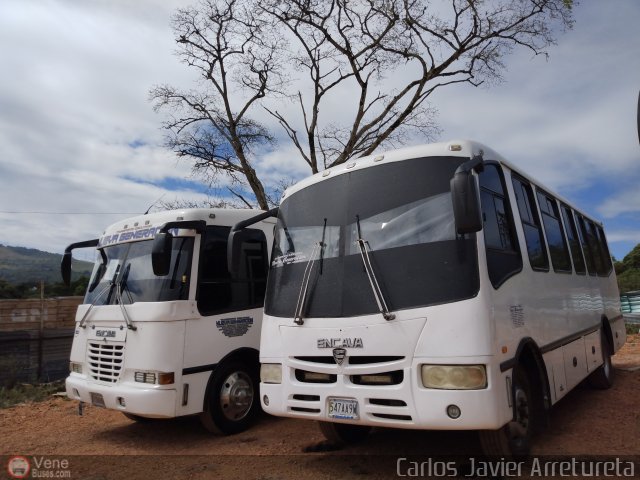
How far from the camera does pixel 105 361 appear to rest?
5965 millimetres

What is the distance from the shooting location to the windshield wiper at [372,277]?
4027mm

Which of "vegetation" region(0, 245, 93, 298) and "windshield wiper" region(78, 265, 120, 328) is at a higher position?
"vegetation" region(0, 245, 93, 298)

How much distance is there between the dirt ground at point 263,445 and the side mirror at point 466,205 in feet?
7.77

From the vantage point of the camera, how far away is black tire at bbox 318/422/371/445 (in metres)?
5.09

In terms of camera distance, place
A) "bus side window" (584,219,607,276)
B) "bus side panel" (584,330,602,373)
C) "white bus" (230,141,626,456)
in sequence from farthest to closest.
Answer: "bus side window" (584,219,607,276) → "bus side panel" (584,330,602,373) → "white bus" (230,141,626,456)

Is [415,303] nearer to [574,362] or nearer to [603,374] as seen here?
[574,362]

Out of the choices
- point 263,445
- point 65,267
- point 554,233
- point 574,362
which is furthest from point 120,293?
point 574,362

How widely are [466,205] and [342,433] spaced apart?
114 inches

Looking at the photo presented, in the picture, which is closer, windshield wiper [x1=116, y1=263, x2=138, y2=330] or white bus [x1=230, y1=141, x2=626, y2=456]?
white bus [x1=230, y1=141, x2=626, y2=456]

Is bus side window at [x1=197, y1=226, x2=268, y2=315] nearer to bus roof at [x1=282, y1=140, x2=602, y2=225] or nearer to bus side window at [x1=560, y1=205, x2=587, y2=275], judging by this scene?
bus roof at [x1=282, y1=140, x2=602, y2=225]

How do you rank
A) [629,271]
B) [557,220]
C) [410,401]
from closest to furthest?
1. [410,401]
2. [557,220]
3. [629,271]

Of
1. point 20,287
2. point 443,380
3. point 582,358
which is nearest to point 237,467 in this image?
point 443,380

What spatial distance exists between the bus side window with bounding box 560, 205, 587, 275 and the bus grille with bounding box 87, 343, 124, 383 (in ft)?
20.1

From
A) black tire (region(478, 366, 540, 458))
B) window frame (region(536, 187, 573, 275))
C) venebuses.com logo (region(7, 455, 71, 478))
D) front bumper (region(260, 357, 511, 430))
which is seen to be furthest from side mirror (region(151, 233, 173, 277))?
window frame (region(536, 187, 573, 275))
